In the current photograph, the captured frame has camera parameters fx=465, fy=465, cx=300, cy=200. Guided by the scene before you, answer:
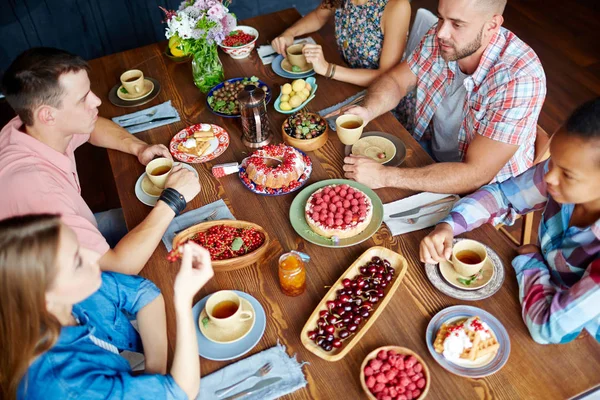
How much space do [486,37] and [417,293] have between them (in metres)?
1.07

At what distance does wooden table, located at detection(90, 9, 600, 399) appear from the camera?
120cm

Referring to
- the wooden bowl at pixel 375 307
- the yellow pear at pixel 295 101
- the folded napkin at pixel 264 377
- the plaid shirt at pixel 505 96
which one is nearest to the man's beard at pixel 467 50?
the plaid shirt at pixel 505 96

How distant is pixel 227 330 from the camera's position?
1371 mm

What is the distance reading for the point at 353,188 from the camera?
5.54ft

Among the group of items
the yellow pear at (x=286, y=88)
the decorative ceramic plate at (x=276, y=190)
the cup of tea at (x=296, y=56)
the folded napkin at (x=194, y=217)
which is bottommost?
the folded napkin at (x=194, y=217)

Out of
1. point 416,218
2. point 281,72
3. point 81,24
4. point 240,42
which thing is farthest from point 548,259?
point 81,24

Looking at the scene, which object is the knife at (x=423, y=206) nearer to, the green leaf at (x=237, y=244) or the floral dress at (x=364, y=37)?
the green leaf at (x=237, y=244)

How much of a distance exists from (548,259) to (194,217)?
1211 mm

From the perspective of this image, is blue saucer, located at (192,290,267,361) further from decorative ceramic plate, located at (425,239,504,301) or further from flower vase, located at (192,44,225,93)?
flower vase, located at (192,44,225,93)

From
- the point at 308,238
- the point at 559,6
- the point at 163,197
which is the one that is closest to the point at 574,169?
the point at 308,238

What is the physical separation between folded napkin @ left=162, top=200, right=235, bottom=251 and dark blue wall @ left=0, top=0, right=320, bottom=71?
3.31m

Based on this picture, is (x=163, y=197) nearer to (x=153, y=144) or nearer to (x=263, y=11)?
(x=153, y=144)

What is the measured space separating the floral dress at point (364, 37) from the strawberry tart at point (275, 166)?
2.91 feet

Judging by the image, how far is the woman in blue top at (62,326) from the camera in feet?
3.43
